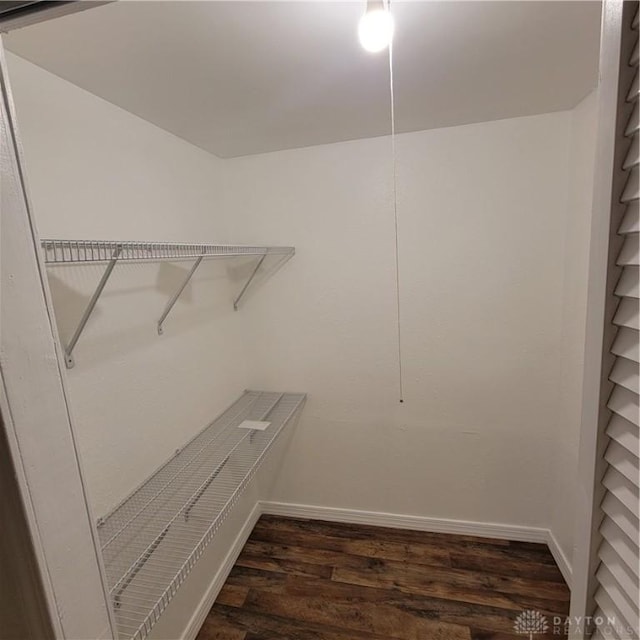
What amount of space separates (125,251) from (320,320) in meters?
1.13

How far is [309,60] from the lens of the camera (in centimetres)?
107

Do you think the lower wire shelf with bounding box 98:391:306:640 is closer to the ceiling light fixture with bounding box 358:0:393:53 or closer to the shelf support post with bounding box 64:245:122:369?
the shelf support post with bounding box 64:245:122:369

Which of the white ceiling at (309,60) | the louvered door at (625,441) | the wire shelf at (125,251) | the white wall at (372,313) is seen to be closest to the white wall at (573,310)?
the white wall at (372,313)

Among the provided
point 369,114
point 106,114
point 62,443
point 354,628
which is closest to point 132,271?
point 106,114

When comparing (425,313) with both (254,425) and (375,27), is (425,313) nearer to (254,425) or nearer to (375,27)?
(254,425)

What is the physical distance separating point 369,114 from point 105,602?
1774 millimetres

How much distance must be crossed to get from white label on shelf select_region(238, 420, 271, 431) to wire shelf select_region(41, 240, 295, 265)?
0.88 metres

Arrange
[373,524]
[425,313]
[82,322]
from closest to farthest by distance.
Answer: [82,322] < [425,313] < [373,524]

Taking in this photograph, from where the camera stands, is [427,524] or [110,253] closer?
[110,253]

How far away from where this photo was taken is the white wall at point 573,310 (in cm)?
145

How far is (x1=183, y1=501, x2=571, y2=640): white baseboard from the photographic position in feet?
5.60

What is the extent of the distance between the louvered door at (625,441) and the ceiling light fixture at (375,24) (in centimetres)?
52

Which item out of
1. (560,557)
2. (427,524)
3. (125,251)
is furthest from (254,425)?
(560,557)

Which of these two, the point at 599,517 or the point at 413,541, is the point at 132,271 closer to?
the point at 599,517
